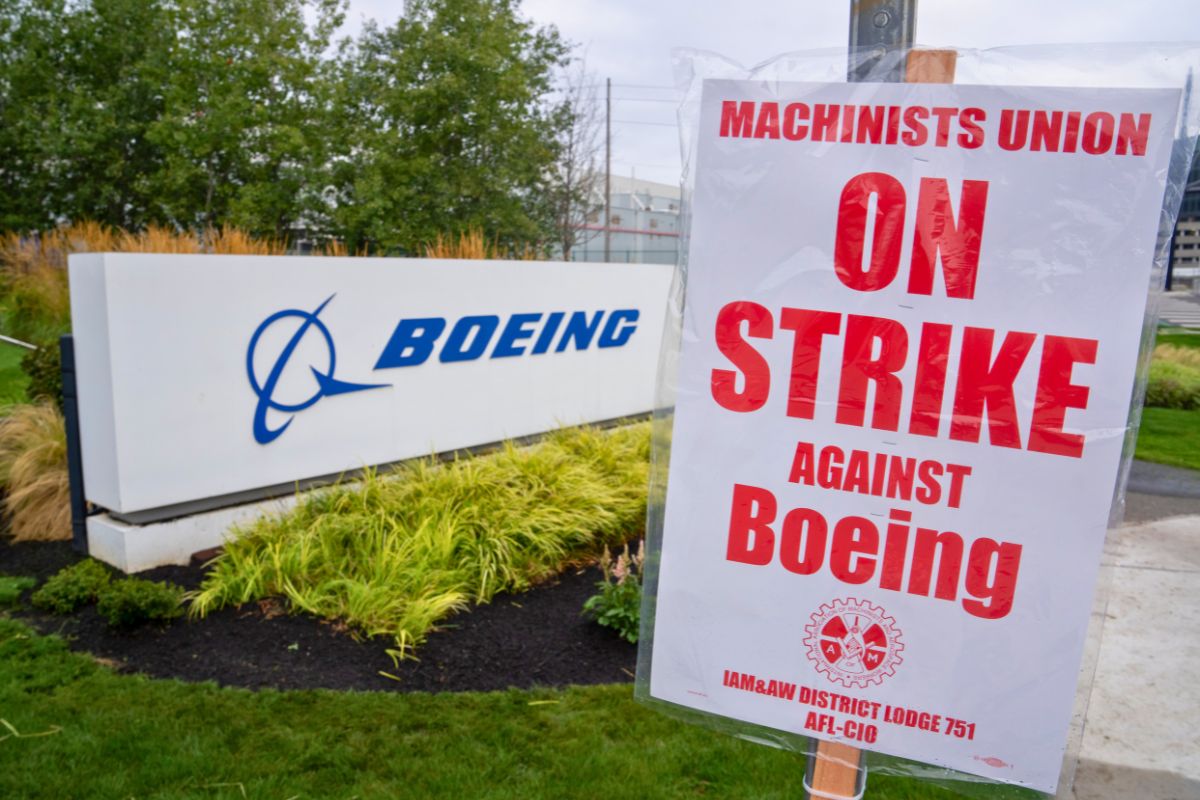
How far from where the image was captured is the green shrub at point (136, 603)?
475 cm

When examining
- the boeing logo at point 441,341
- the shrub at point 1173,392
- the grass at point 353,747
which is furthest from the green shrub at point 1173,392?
the grass at point 353,747

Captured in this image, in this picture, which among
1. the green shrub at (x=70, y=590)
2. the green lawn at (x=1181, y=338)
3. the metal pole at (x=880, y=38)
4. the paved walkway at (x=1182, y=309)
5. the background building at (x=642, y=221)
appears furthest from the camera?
the background building at (x=642, y=221)

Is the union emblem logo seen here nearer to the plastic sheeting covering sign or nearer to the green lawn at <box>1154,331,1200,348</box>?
the plastic sheeting covering sign

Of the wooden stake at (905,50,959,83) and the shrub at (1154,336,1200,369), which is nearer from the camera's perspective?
the wooden stake at (905,50,959,83)

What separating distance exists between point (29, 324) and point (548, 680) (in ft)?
29.6

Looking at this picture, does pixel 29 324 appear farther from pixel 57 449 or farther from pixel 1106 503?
pixel 1106 503

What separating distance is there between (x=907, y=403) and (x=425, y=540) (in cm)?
407

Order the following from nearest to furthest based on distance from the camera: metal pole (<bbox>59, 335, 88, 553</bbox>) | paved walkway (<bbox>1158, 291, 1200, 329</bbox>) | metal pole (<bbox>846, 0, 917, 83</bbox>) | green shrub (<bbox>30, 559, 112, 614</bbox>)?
metal pole (<bbox>846, 0, 917, 83</bbox>)
green shrub (<bbox>30, 559, 112, 614</bbox>)
metal pole (<bbox>59, 335, 88, 553</bbox>)
paved walkway (<bbox>1158, 291, 1200, 329</bbox>)

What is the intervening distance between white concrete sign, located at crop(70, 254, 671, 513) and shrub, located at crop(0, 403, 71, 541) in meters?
0.61

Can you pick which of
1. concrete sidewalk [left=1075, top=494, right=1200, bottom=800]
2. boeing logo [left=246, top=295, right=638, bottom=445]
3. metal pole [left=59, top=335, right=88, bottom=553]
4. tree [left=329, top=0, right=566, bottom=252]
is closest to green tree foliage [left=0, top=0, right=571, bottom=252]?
tree [left=329, top=0, right=566, bottom=252]

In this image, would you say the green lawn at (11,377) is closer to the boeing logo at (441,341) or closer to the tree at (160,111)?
the boeing logo at (441,341)

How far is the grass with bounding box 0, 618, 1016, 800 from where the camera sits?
3422 mm

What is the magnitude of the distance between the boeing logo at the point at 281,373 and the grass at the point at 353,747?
2.18 m

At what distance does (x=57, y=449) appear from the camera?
21.2ft
